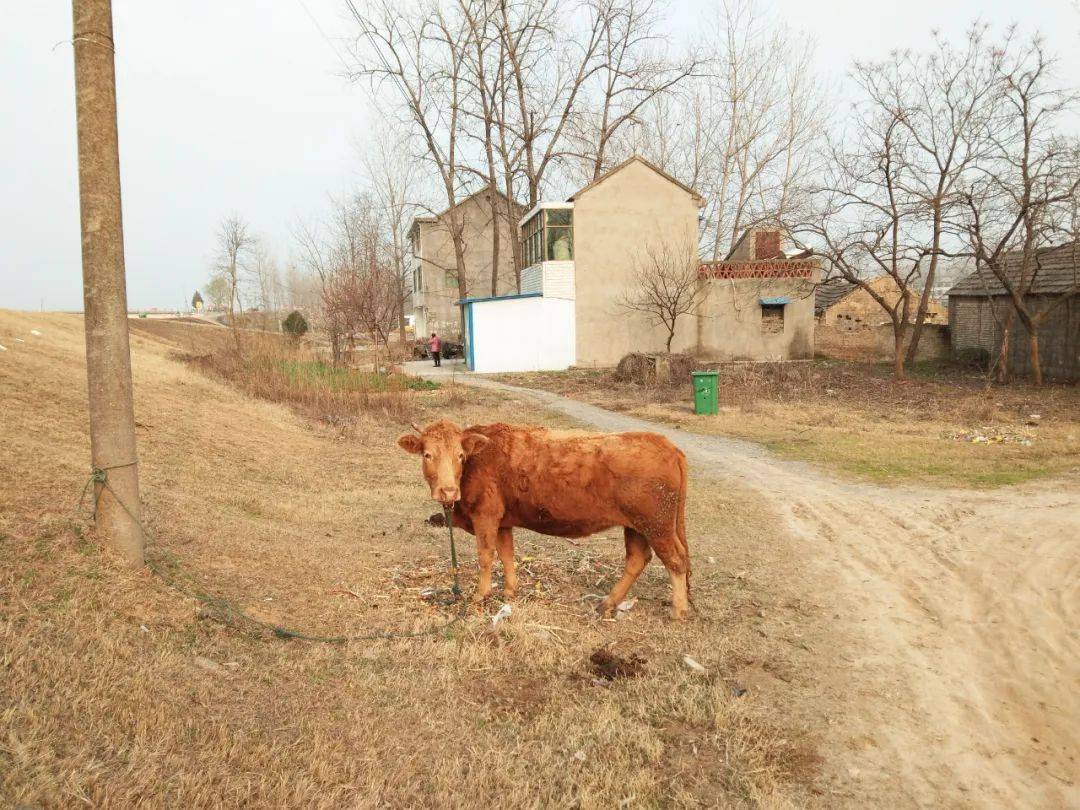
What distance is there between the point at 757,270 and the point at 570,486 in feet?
97.3

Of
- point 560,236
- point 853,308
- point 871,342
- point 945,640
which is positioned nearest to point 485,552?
point 945,640

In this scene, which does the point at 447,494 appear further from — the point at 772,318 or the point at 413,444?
the point at 772,318

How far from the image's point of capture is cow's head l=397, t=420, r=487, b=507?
566cm

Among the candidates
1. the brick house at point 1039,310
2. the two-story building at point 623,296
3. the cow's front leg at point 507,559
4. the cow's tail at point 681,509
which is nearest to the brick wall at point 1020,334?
the brick house at point 1039,310

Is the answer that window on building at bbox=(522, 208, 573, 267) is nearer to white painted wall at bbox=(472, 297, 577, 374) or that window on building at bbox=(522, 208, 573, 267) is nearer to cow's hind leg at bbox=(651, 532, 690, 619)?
white painted wall at bbox=(472, 297, 577, 374)

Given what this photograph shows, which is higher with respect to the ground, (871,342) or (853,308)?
(853,308)

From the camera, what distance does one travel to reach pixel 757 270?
3344cm

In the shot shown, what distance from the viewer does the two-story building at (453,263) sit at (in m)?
52.7

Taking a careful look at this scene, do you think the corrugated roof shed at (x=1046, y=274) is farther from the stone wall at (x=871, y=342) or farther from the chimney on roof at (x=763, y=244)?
the chimney on roof at (x=763, y=244)

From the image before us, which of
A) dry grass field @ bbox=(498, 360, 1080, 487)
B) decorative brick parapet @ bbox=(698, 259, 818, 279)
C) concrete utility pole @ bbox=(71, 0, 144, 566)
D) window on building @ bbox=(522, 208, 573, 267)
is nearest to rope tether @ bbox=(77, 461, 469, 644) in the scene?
concrete utility pole @ bbox=(71, 0, 144, 566)

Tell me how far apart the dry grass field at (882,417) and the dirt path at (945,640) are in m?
1.94

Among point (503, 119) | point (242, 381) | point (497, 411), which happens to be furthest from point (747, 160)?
point (242, 381)

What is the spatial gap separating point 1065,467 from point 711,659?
10.1 metres

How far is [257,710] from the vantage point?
409 centimetres
